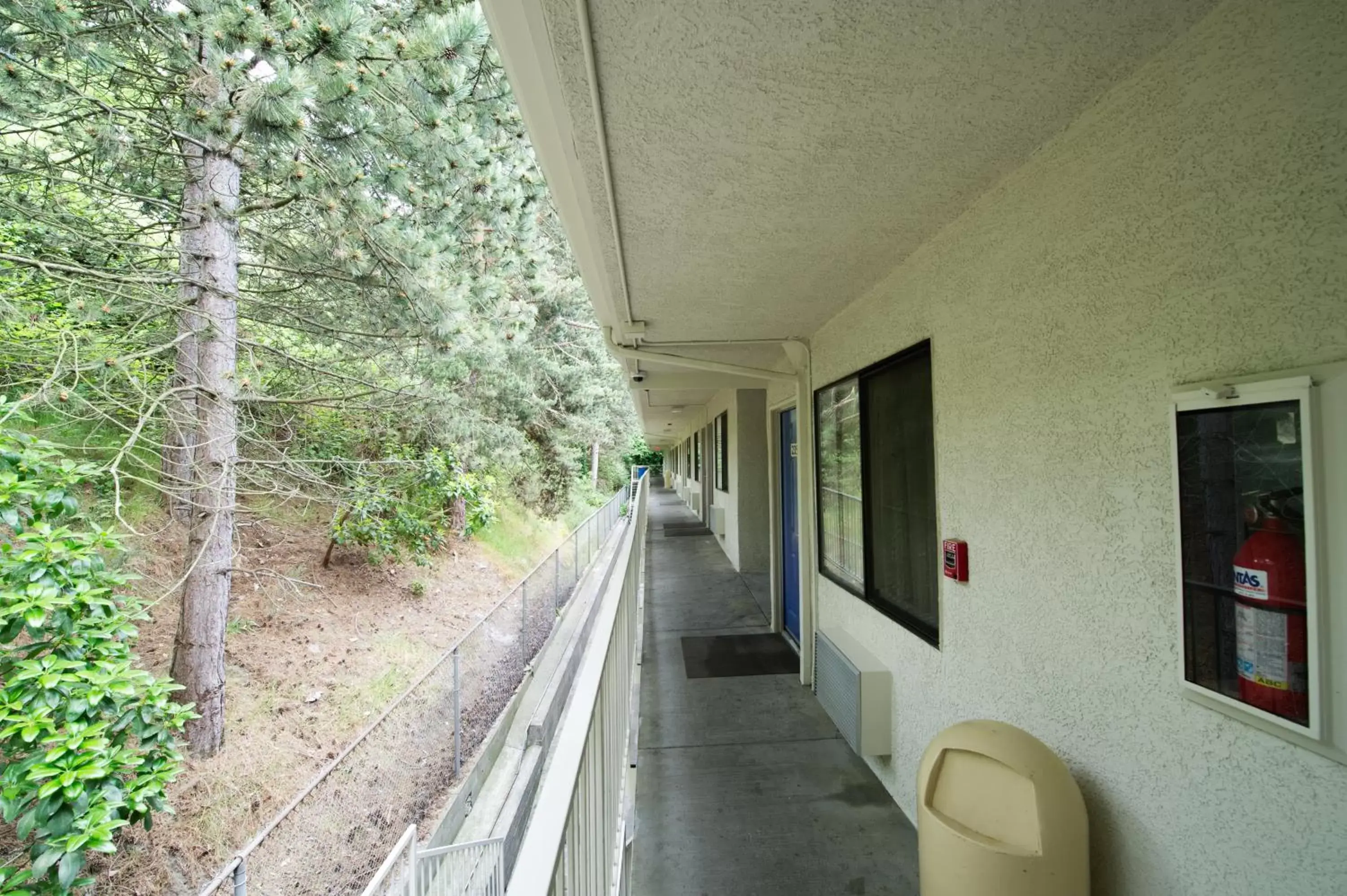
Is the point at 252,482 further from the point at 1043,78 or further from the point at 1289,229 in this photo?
the point at 1289,229

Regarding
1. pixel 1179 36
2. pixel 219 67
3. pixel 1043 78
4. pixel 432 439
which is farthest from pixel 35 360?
pixel 1179 36

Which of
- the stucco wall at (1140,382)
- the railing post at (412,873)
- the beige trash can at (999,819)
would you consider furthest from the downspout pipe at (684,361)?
the railing post at (412,873)

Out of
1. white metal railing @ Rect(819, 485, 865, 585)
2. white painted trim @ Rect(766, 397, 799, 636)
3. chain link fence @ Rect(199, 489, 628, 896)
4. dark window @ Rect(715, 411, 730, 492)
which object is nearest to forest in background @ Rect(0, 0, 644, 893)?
chain link fence @ Rect(199, 489, 628, 896)

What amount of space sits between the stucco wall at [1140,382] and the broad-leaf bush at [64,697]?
4036 mm

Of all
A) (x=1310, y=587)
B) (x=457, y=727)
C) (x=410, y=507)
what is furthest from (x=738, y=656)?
(x=410, y=507)

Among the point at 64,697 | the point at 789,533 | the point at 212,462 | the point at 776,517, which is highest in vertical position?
the point at 212,462

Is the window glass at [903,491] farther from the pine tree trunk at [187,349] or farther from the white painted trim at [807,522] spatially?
the pine tree trunk at [187,349]

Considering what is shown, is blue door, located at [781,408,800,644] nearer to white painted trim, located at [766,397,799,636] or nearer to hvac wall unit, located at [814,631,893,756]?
white painted trim, located at [766,397,799,636]

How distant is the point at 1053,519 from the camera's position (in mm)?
1592

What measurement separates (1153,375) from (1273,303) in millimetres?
272

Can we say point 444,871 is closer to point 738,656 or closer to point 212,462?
point 738,656

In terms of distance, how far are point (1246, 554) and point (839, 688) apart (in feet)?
7.33

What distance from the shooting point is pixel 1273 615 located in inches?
39.8

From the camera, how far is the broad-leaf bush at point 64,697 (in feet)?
8.03
